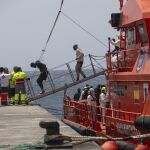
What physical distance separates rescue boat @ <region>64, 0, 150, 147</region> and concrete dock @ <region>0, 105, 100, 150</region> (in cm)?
104

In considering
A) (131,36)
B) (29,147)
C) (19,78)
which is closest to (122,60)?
(131,36)

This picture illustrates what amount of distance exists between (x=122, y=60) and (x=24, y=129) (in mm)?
→ 2917

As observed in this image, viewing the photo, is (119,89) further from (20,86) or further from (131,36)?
(20,86)

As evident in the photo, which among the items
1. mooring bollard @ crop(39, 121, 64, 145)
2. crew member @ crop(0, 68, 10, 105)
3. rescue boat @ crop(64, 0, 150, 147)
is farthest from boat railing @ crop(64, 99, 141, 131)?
crew member @ crop(0, 68, 10, 105)

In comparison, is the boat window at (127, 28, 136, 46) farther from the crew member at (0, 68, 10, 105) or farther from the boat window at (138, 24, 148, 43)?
the crew member at (0, 68, 10, 105)

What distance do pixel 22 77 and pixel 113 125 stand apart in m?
9.60

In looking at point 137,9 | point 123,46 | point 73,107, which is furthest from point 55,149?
point 73,107

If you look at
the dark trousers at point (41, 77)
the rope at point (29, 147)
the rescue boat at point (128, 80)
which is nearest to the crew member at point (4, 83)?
the dark trousers at point (41, 77)

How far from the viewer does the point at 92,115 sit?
14.4 m

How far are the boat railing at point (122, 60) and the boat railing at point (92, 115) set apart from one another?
1.05 meters

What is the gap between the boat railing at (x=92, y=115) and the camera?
Answer: 37.6 feet

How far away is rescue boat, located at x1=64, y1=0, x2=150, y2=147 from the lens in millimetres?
11086

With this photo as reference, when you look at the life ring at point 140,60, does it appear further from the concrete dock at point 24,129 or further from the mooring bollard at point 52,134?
the mooring bollard at point 52,134

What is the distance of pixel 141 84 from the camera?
11.2 m
